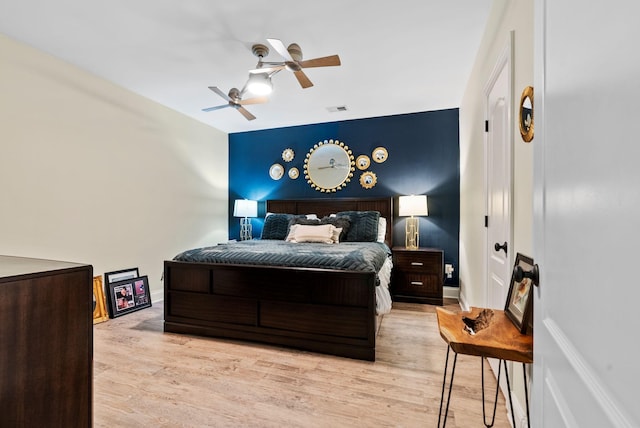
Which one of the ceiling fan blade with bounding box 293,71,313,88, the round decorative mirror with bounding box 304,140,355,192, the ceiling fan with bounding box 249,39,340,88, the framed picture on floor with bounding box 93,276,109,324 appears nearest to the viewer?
the ceiling fan with bounding box 249,39,340,88

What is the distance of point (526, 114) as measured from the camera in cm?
147

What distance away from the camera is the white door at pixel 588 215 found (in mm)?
422

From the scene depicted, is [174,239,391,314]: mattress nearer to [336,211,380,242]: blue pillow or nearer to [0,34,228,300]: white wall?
[336,211,380,242]: blue pillow

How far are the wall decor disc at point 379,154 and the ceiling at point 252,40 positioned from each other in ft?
2.81

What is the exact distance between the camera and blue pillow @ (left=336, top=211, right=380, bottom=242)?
3.98 metres

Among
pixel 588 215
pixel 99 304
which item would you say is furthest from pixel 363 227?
pixel 588 215

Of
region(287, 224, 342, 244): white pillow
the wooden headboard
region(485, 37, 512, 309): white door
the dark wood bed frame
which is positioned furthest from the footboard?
the wooden headboard

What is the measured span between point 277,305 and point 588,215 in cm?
236

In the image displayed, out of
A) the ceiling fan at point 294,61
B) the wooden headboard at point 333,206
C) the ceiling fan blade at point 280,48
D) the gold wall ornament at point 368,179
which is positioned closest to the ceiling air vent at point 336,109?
the gold wall ornament at point 368,179

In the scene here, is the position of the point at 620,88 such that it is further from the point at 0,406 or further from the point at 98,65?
the point at 98,65

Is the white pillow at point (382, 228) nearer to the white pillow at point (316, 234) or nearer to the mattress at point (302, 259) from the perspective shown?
the white pillow at point (316, 234)

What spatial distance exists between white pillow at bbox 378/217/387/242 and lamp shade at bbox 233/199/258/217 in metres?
2.13

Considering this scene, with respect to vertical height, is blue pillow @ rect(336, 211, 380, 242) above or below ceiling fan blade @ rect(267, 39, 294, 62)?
below

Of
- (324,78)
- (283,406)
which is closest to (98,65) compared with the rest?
(324,78)
